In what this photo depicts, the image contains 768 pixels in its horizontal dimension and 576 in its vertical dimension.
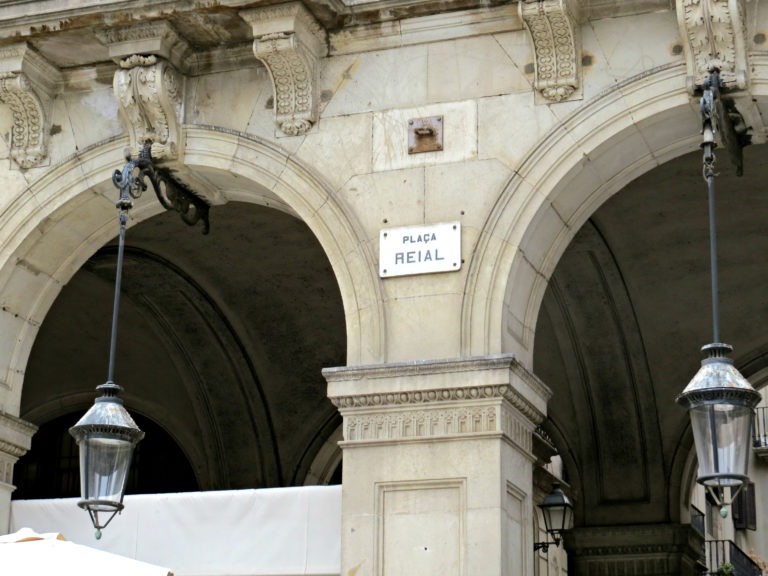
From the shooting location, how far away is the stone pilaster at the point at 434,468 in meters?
11.6

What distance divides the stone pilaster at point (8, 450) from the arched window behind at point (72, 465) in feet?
20.3

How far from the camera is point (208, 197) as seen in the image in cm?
1395

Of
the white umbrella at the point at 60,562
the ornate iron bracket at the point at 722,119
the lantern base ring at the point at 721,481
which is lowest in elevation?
the white umbrella at the point at 60,562

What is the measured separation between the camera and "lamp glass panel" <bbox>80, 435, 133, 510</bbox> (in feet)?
37.5

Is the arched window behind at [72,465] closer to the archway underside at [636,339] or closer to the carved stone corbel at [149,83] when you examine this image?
the archway underside at [636,339]

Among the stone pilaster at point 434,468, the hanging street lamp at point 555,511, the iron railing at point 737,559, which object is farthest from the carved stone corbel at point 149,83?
the iron railing at point 737,559

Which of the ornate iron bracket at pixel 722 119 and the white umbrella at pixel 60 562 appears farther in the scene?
the ornate iron bracket at pixel 722 119

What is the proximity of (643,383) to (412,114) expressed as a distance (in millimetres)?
6576

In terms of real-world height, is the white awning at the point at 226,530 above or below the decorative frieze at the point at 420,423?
below

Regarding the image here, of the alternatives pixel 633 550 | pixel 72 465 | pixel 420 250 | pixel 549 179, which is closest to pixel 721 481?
pixel 549 179

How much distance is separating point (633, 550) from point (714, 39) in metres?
7.77

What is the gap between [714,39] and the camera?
39.2ft

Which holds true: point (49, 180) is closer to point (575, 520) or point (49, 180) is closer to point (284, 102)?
point (284, 102)

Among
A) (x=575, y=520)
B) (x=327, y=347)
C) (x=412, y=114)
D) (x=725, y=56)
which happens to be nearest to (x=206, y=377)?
(x=327, y=347)
